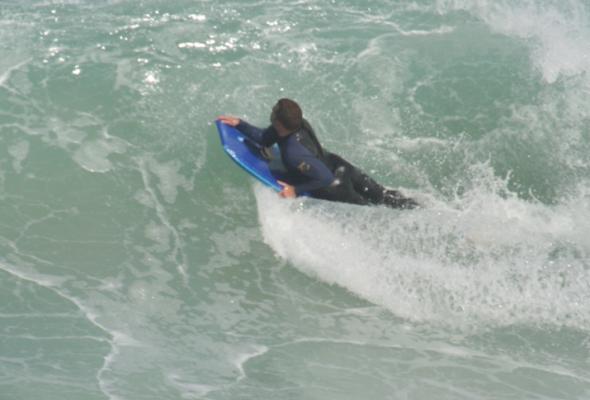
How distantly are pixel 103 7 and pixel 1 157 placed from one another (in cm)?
410

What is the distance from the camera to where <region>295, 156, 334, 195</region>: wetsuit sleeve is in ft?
25.6

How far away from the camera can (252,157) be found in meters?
8.50

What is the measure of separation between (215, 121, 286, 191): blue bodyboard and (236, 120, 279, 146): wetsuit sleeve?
11cm

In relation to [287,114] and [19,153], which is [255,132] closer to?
[287,114]

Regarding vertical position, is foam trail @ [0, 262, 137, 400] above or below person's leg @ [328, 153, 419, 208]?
below

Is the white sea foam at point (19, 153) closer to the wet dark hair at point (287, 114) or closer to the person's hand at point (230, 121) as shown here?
the person's hand at point (230, 121)

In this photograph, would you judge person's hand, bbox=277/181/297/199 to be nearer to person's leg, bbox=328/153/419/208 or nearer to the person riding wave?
the person riding wave

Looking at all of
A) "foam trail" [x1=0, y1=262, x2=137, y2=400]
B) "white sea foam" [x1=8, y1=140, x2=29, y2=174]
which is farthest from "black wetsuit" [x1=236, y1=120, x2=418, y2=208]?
"white sea foam" [x1=8, y1=140, x2=29, y2=174]

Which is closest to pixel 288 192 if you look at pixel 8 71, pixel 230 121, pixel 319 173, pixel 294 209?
pixel 294 209

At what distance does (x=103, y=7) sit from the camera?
39.9 feet

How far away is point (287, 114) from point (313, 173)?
65cm

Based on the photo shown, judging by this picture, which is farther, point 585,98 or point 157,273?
point 585,98

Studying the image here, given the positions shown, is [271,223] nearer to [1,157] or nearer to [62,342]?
[62,342]

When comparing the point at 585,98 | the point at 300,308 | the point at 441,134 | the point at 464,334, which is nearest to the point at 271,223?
the point at 300,308
